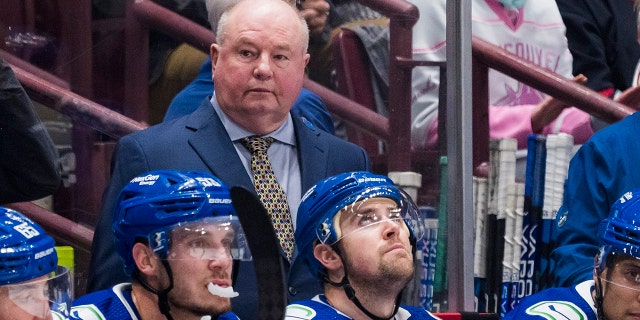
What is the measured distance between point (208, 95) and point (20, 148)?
26.3 inches

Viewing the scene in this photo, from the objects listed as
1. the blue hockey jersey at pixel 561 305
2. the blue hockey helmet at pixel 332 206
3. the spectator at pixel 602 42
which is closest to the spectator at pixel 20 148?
the blue hockey helmet at pixel 332 206

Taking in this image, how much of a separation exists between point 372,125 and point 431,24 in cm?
32

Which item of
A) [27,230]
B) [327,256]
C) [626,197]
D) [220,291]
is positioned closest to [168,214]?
[220,291]

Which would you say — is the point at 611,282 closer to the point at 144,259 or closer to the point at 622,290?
the point at 622,290

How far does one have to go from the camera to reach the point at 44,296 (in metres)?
2.28

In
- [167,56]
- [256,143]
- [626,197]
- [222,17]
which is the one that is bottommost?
[626,197]

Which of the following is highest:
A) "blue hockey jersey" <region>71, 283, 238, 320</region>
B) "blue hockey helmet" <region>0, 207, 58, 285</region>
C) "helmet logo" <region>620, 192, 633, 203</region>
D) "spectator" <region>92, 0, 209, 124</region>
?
"spectator" <region>92, 0, 209, 124</region>

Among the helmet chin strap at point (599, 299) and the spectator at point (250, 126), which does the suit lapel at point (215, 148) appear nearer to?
the spectator at point (250, 126)

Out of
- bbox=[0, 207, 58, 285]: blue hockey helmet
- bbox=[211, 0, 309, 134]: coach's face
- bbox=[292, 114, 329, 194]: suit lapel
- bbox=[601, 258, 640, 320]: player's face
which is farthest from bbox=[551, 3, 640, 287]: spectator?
bbox=[0, 207, 58, 285]: blue hockey helmet

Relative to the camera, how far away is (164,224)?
2.50 meters

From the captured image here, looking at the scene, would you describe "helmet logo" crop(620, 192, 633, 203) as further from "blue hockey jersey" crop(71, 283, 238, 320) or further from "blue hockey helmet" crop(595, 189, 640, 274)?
"blue hockey jersey" crop(71, 283, 238, 320)

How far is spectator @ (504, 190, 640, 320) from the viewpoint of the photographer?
2771 millimetres

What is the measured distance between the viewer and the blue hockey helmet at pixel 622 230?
2.77 meters

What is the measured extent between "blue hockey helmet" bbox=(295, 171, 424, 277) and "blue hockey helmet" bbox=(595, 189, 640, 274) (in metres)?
0.39
